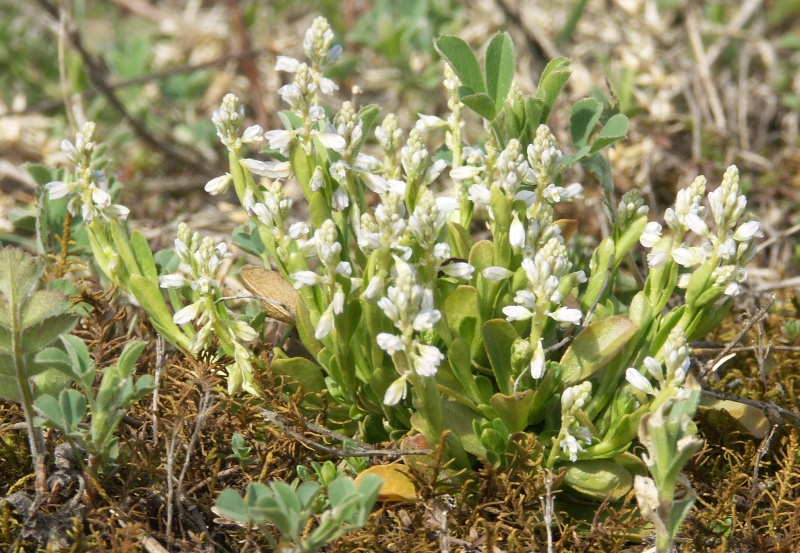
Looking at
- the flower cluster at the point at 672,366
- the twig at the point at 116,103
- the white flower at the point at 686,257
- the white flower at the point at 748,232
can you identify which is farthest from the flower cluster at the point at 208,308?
the twig at the point at 116,103

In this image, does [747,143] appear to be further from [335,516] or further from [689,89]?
[335,516]

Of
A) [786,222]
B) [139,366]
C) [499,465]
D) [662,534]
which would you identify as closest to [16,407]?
[139,366]

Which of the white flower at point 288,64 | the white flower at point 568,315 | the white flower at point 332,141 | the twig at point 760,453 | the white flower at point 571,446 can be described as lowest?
the twig at point 760,453

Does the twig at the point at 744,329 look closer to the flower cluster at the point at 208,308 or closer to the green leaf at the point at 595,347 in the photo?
the green leaf at the point at 595,347

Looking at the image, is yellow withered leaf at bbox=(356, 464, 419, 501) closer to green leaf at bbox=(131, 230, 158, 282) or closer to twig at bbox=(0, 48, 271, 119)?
green leaf at bbox=(131, 230, 158, 282)

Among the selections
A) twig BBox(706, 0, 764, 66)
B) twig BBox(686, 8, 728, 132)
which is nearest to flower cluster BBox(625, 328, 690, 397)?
twig BBox(686, 8, 728, 132)

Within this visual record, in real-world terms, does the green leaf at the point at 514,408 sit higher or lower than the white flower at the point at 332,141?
lower

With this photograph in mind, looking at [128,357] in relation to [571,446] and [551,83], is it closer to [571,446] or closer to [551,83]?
[571,446]
